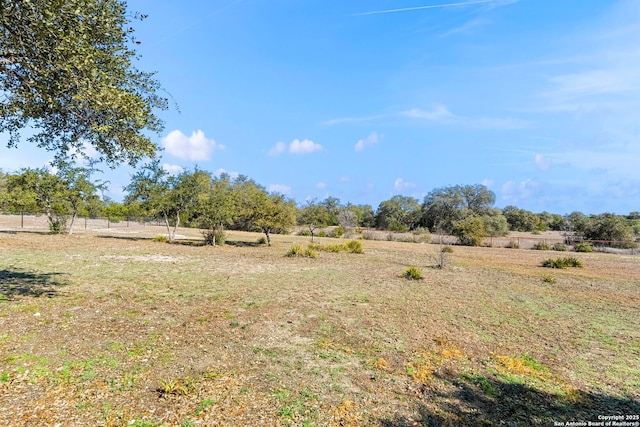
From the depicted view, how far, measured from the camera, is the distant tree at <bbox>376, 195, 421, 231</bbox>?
242ft

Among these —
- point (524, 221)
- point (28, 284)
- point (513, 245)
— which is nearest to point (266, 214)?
point (28, 284)

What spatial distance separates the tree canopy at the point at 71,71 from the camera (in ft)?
16.0

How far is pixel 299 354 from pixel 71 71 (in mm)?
5585

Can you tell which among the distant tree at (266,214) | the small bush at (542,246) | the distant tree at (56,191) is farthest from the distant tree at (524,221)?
the distant tree at (56,191)

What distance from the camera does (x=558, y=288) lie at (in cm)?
1295

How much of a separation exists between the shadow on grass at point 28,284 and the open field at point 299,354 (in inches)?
1.9

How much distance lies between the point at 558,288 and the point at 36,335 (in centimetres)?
1574

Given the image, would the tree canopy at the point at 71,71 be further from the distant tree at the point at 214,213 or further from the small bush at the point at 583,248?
the small bush at the point at 583,248

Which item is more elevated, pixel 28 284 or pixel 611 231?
pixel 611 231

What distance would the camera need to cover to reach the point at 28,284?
8.97 meters

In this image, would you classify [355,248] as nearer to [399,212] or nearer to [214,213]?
[214,213]

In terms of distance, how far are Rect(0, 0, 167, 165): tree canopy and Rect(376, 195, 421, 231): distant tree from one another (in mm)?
67040

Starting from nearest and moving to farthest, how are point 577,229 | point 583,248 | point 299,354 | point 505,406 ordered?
point 505,406
point 299,354
point 583,248
point 577,229

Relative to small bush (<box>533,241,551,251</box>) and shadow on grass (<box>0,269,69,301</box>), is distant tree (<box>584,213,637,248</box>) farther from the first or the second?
shadow on grass (<box>0,269,69,301</box>)
